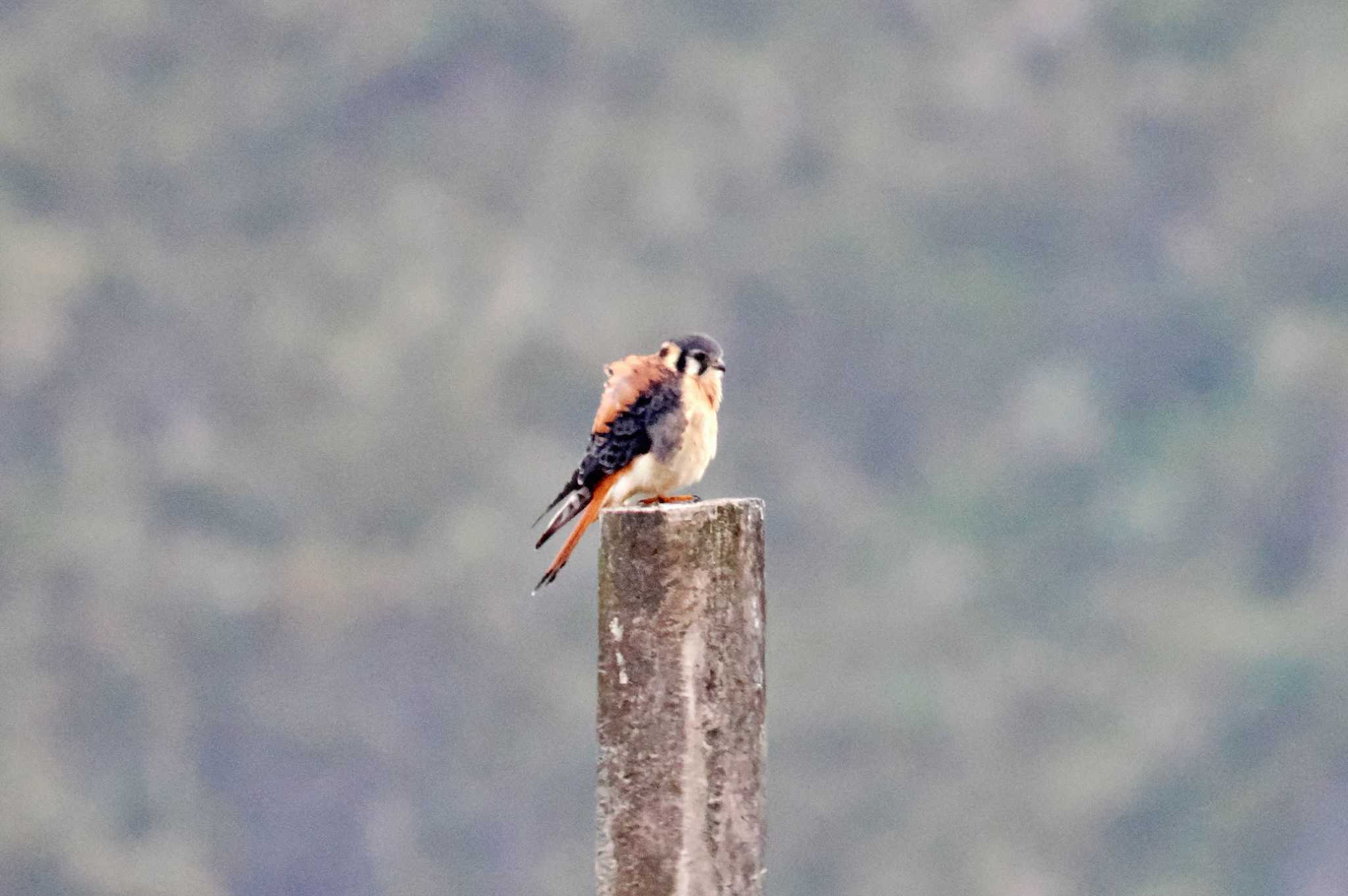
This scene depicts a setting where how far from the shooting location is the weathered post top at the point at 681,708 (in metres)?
3.90

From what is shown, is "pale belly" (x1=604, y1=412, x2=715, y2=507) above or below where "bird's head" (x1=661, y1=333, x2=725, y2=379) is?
below

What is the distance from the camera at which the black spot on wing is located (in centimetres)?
514

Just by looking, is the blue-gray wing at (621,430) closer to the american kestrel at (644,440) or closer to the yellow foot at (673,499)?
the american kestrel at (644,440)

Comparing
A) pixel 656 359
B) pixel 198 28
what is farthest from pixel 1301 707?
pixel 656 359

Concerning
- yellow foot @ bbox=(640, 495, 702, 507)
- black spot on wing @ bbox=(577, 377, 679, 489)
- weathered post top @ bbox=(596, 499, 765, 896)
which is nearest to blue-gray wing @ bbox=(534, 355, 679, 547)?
black spot on wing @ bbox=(577, 377, 679, 489)

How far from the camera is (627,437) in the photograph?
517 cm

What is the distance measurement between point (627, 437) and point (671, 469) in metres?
0.11

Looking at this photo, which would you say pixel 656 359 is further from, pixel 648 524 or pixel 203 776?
pixel 203 776

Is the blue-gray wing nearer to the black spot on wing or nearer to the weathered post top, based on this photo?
the black spot on wing

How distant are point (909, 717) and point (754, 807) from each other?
19.2m

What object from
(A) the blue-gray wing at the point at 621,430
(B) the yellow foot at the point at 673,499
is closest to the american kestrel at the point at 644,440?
(A) the blue-gray wing at the point at 621,430

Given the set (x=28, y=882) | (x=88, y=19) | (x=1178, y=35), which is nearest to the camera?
(x=28, y=882)

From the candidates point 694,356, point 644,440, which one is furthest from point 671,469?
→ point 694,356

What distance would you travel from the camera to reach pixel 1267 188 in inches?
1073
